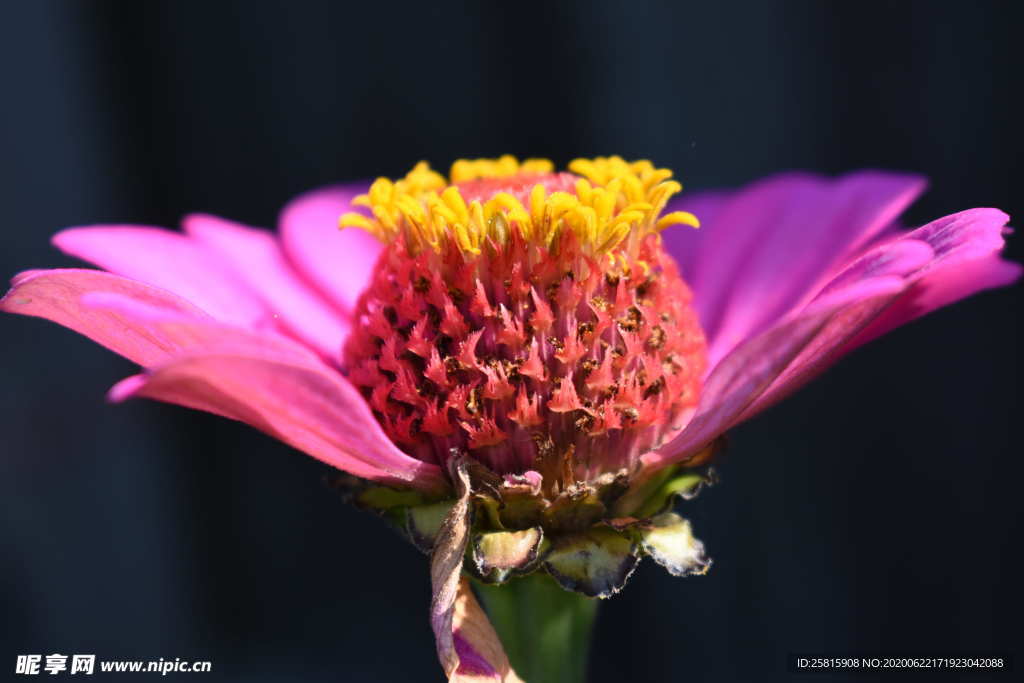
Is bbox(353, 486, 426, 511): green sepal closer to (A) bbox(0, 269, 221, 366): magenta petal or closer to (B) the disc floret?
(B) the disc floret

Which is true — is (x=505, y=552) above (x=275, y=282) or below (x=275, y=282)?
below

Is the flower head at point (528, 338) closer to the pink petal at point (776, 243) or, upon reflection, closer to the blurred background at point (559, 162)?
the pink petal at point (776, 243)

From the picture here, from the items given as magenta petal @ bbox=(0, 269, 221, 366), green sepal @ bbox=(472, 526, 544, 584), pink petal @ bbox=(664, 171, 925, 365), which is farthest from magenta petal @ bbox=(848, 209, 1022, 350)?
magenta petal @ bbox=(0, 269, 221, 366)

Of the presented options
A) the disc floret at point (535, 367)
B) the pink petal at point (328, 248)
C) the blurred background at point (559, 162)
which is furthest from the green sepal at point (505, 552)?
the blurred background at point (559, 162)

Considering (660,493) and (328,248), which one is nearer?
(660,493)

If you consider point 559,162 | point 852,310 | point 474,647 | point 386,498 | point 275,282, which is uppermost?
point 559,162

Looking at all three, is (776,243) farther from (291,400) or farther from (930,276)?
(291,400)

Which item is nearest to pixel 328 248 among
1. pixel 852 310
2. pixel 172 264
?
pixel 172 264

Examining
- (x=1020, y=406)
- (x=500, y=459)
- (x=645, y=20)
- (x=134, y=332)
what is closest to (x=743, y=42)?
(x=645, y=20)

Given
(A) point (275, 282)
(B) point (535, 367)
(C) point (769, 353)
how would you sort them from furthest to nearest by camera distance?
(A) point (275, 282) < (B) point (535, 367) < (C) point (769, 353)
